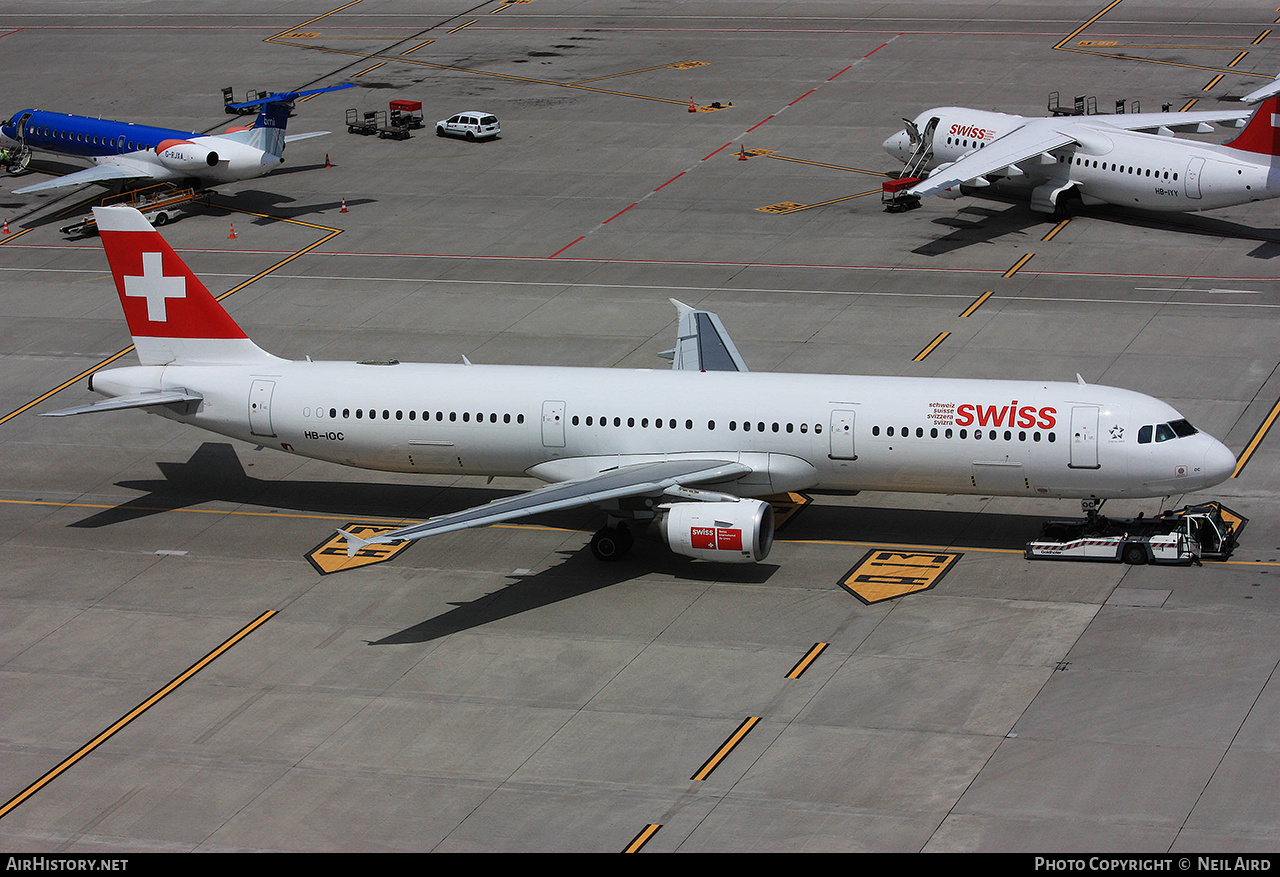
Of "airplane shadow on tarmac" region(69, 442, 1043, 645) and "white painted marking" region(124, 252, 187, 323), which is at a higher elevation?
"white painted marking" region(124, 252, 187, 323)

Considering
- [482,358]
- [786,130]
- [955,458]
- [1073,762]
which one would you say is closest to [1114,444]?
[955,458]

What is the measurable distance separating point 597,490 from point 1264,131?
1428 inches

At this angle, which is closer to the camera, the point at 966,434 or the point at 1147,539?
the point at 1147,539

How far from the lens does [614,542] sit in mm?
38969

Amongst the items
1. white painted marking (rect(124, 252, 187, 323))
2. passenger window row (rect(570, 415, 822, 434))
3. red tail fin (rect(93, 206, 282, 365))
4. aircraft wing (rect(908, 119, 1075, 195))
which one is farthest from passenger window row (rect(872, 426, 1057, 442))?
aircraft wing (rect(908, 119, 1075, 195))

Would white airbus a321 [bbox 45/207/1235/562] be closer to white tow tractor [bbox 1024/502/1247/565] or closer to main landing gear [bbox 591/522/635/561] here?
main landing gear [bbox 591/522/635/561]

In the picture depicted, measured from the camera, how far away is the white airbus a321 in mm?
36812

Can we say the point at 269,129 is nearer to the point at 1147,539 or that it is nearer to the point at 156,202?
the point at 156,202

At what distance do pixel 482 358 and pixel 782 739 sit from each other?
25225 millimetres

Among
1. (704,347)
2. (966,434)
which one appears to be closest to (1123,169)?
(704,347)

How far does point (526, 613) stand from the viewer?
3666cm

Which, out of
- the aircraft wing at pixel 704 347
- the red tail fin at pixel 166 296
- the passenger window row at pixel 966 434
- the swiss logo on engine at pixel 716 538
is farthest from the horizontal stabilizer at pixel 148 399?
the passenger window row at pixel 966 434
